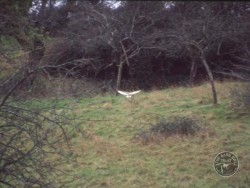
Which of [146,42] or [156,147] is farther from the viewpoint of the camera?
[146,42]

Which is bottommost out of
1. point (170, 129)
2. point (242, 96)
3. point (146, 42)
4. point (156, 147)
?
point (156, 147)

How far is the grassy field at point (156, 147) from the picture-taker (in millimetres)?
7664

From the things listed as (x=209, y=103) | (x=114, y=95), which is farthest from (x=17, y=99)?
(x=114, y=95)

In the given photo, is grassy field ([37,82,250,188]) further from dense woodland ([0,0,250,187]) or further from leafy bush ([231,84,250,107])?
dense woodland ([0,0,250,187])

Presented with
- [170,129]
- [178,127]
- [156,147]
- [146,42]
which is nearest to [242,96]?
[178,127]

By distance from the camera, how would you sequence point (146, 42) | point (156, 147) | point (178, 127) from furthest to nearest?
point (146, 42) < point (178, 127) < point (156, 147)

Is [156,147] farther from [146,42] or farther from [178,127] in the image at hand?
[146,42]

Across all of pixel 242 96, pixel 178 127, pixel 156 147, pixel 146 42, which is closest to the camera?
Result: pixel 156 147

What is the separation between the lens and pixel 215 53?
61.3ft

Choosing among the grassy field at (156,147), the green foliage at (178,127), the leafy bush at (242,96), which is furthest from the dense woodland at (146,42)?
the green foliage at (178,127)

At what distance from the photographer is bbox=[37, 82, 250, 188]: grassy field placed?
7.66m

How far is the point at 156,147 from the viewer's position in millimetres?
9281

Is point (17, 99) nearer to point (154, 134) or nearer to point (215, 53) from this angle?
point (154, 134)

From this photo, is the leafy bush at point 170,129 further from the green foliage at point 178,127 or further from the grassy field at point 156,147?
the grassy field at point 156,147
